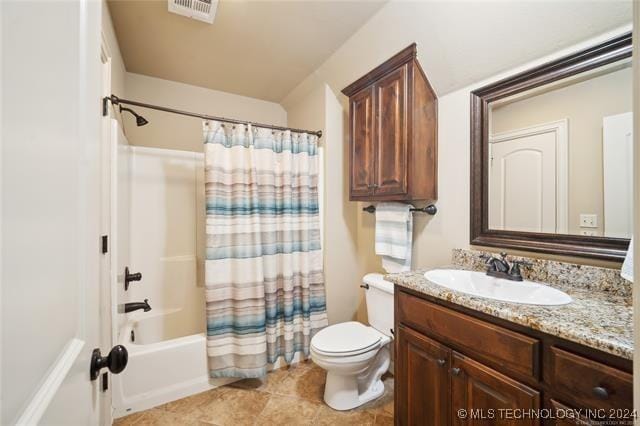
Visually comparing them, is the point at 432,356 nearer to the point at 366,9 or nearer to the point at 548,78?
the point at 548,78

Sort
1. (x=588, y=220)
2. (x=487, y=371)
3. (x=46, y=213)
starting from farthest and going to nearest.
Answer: (x=588, y=220) → (x=487, y=371) → (x=46, y=213)

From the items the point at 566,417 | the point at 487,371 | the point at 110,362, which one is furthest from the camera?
the point at 487,371

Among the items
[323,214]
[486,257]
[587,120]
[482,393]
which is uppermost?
[587,120]

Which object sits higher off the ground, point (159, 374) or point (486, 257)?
point (486, 257)

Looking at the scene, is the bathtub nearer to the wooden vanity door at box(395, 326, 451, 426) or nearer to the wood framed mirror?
the wooden vanity door at box(395, 326, 451, 426)

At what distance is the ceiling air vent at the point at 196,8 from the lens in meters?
1.61

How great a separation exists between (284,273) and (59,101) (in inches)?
68.7

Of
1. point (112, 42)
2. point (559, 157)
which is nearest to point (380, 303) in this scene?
point (559, 157)

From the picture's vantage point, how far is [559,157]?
1.20m

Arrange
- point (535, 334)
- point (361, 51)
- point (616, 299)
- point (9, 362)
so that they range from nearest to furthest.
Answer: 1. point (9, 362)
2. point (535, 334)
3. point (616, 299)
4. point (361, 51)

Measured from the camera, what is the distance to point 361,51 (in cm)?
193

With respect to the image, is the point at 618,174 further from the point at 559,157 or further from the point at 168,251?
the point at 168,251

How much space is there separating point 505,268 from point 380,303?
2.54 feet

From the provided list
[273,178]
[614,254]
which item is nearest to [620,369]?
[614,254]
